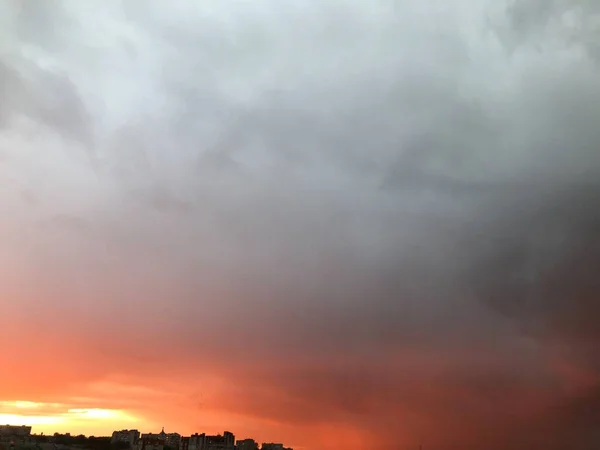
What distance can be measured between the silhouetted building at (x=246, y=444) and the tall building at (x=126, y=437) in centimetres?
2926

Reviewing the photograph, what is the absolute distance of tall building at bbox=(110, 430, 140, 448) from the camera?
13100cm

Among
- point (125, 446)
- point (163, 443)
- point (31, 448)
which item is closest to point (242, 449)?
point (163, 443)

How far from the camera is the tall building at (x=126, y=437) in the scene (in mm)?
131000

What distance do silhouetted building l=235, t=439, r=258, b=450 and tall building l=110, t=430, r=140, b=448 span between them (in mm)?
29260

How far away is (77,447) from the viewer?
389 feet

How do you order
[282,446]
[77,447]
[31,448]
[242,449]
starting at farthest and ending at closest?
[282,446]
[242,449]
[77,447]
[31,448]

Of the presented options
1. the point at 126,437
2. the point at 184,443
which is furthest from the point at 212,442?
the point at 126,437

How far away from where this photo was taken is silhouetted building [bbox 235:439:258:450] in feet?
487

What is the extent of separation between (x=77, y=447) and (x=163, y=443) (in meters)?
25.4

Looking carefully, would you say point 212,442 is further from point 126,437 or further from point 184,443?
point 126,437

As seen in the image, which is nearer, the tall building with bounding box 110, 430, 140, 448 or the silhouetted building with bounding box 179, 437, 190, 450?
the tall building with bounding box 110, 430, 140, 448

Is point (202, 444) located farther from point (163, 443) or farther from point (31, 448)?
point (31, 448)

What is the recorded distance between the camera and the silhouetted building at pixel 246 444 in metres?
148

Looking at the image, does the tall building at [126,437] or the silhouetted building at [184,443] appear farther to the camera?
the silhouetted building at [184,443]
